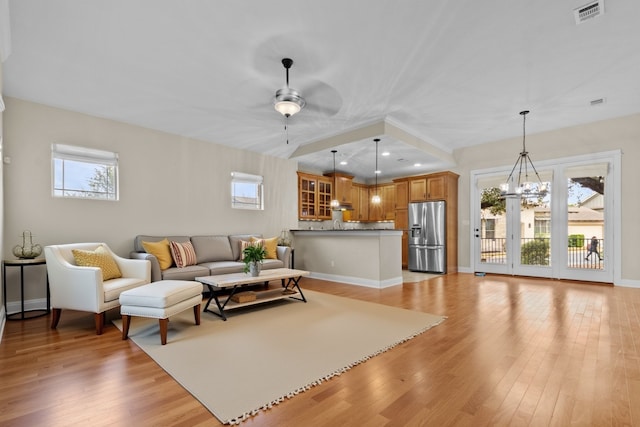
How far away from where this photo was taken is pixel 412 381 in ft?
6.84

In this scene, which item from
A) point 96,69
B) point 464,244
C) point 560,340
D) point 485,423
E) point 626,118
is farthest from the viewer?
point 464,244

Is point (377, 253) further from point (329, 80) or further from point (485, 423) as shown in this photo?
point (485, 423)

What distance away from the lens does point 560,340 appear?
2.82 m

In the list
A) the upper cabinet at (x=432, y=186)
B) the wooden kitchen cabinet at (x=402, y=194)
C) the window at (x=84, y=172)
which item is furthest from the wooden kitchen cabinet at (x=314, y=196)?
the window at (x=84, y=172)

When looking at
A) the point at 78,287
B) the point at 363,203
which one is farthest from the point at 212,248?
the point at 363,203

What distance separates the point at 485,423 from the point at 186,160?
545cm

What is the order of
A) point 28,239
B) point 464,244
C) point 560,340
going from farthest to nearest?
point 464,244, point 28,239, point 560,340

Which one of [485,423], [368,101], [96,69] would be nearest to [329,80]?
[368,101]

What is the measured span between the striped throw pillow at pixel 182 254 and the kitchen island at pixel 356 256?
2436 millimetres

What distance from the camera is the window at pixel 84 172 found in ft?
13.8

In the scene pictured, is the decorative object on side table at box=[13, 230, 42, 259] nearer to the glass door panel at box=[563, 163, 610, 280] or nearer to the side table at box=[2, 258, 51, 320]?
the side table at box=[2, 258, 51, 320]

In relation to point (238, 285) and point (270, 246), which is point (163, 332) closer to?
point (238, 285)

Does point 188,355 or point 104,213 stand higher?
point 104,213

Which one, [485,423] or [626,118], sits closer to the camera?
[485,423]
